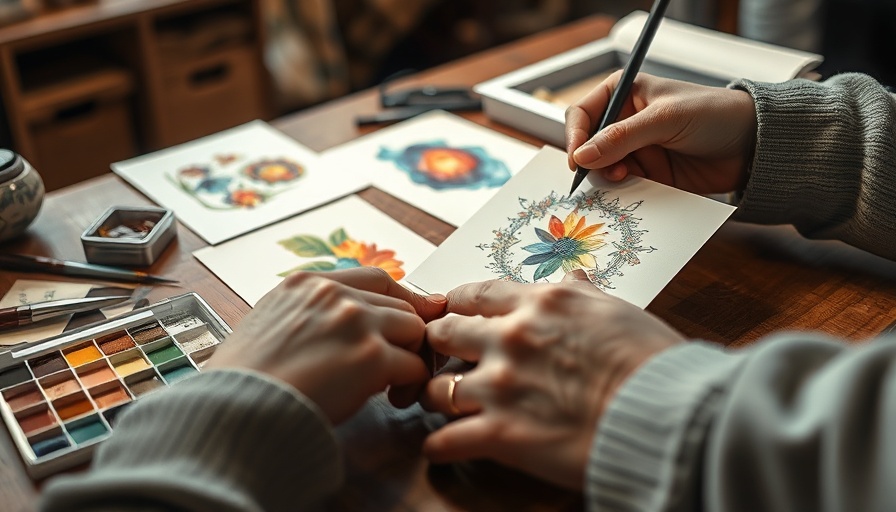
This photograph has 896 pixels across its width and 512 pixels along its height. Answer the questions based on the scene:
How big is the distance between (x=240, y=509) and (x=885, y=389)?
42 centimetres

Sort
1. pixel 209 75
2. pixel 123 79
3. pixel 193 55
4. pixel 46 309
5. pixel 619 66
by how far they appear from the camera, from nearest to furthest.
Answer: pixel 46 309 < pixel 619 66 < pixel 123 79 < pixel 193 55 < pixel 209 75

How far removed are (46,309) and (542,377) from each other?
1.80 ft

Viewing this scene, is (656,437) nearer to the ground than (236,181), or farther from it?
farther from it

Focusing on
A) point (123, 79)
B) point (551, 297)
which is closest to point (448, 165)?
point (551, 297)

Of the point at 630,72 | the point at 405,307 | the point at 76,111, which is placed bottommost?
the point at 76,111

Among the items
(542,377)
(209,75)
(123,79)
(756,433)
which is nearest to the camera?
(756,433)

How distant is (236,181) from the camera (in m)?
1.17

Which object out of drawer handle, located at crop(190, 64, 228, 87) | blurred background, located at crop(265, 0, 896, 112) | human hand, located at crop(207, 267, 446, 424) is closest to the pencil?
human hand, located at crop(207, 267, 446, 424)

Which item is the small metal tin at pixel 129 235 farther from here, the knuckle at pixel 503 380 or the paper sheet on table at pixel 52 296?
the knuckle at pixel 503 380

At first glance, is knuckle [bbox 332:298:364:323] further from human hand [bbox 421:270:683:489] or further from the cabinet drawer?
the cabinet drawer

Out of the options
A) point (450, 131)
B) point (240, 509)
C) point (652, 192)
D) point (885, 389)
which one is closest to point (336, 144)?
point (450, 131)

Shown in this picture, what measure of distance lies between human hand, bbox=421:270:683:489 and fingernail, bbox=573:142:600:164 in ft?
0.86

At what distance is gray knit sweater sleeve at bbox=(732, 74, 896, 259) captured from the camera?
2.88 feet

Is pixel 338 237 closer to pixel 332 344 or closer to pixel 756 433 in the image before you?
pixel 332 344
